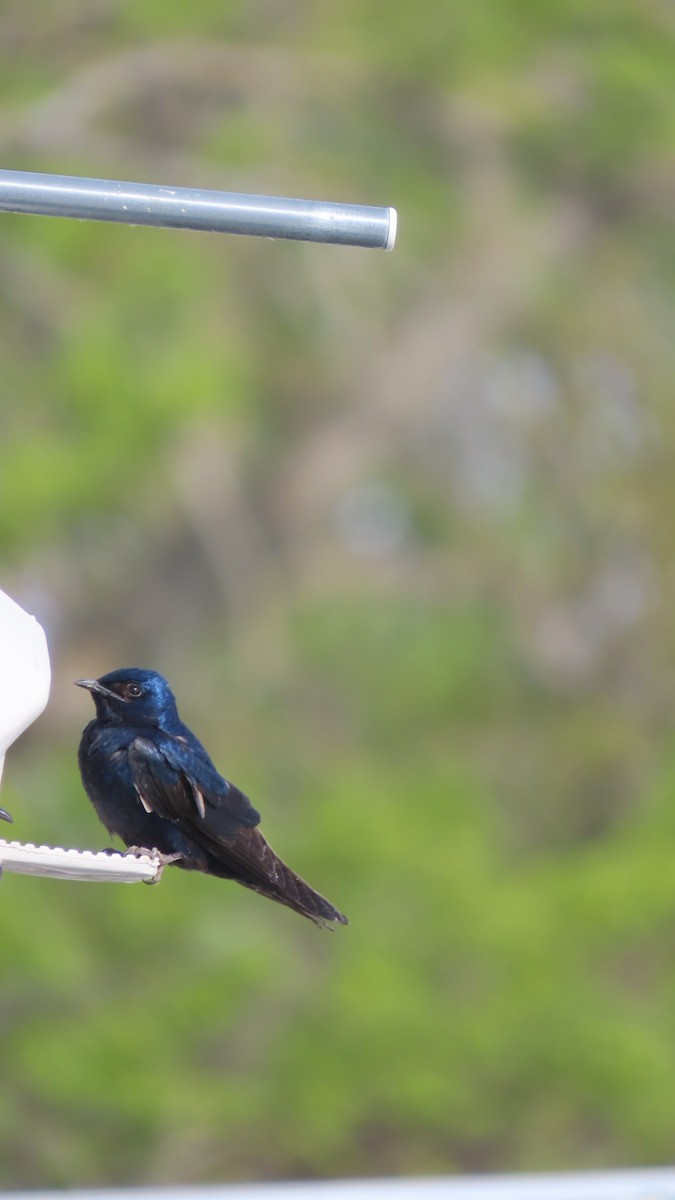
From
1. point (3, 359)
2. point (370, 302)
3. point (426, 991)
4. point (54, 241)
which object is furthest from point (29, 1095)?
point (370, 302)

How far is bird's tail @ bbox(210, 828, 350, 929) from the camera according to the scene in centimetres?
134

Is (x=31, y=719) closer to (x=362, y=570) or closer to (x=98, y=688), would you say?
(x=98, y=688)

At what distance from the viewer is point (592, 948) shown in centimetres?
807

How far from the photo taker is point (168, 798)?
1.42 metres

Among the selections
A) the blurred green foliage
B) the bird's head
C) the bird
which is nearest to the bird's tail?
the bird

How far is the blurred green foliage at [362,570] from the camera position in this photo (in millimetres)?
7488

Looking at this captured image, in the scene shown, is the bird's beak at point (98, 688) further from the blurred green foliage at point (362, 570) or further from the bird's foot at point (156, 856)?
the blurred green foliage at point (362, 570)

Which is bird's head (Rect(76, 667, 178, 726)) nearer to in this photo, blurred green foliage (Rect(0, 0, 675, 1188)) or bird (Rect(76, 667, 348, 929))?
bird (Rect(76, 667, 348, 929))

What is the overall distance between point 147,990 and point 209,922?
1.44 ft

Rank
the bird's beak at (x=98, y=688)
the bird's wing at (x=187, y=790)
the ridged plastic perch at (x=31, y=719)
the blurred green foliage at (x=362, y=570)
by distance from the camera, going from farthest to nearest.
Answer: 1. the blurred green foliage at (x=362, y=570)
2. the bird's beak at (x=98, y=688)
3. the bird's wing at (x=187, y=790)
4. the ridged plastic perch at (x=31, y=719)

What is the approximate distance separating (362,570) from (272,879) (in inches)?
309

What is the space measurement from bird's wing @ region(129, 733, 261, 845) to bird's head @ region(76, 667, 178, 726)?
0.17 feet

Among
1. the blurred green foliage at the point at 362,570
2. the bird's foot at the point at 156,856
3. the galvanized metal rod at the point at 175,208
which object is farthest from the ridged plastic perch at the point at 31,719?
the blurred green foliage at the point at 362,570

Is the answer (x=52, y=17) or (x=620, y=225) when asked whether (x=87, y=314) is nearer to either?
(x=52, y=17)
